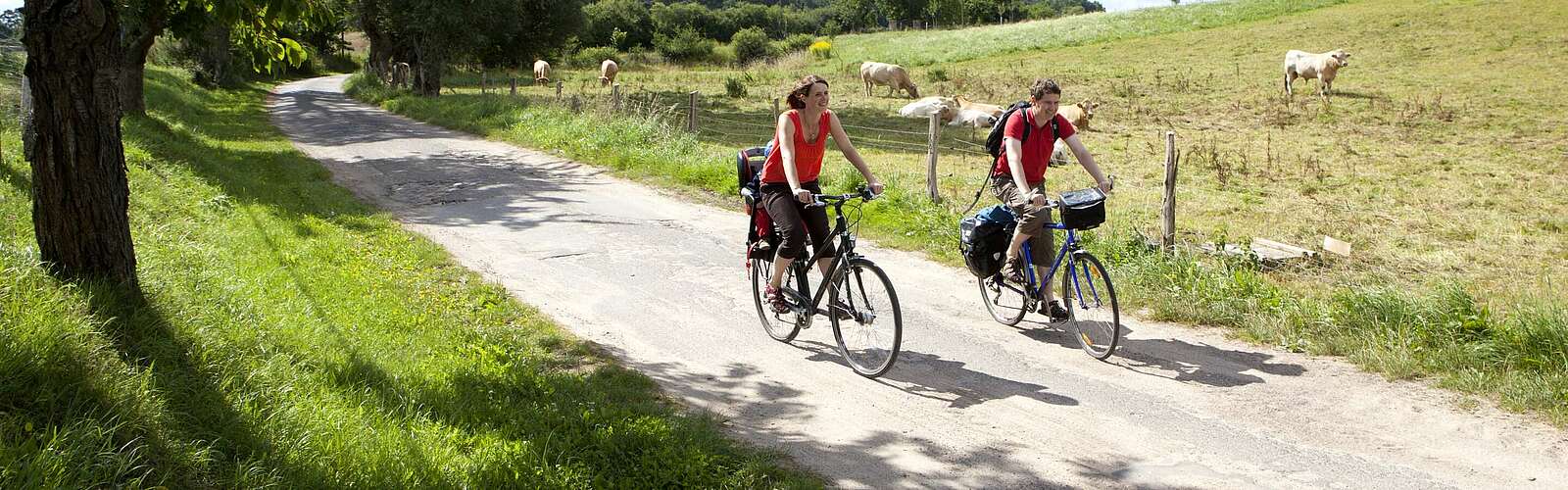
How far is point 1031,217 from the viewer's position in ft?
21.0

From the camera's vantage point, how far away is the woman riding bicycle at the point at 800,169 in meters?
5.87

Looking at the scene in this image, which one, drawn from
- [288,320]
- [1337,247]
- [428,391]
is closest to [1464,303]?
[1337,247]

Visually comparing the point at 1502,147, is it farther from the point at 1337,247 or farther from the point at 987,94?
the point at 987,94

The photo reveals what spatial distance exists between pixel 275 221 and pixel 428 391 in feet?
19.9

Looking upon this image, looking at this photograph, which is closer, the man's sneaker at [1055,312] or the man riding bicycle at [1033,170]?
the man riding bicycle at [1033,170]

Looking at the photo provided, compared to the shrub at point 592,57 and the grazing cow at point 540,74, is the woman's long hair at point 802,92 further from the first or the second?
the shrub at point 592,57

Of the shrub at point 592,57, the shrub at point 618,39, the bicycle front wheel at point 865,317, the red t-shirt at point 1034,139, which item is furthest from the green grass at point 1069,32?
the bicycle front wheel at point 865,317

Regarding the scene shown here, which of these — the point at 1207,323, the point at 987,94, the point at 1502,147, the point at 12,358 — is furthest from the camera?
the point at 987,94

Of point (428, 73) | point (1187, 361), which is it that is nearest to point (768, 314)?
point (1187, 361)

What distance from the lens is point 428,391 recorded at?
4996 mm

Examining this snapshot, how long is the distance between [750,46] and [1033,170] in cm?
6626

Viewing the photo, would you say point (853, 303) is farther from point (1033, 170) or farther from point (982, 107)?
point (982, 107)

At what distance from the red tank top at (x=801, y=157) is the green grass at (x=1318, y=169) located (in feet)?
9.70

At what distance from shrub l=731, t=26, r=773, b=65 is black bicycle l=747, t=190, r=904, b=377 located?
62.0 meters
